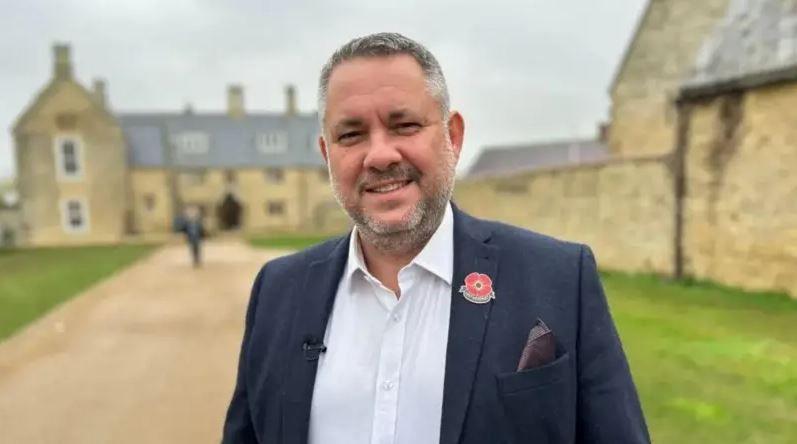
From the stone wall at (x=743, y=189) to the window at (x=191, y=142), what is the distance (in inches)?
1339

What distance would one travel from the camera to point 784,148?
9.70 m

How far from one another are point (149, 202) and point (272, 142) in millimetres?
8188

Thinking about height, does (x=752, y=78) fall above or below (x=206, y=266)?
above

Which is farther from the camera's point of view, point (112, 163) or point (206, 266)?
point (112, 163)

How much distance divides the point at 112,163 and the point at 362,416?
37.7 m

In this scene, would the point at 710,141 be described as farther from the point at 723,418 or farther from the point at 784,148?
the point at 723,418

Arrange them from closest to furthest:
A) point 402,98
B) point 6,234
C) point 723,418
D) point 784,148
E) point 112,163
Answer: point 402,98 → point 723,418 → point 784,148 → point 112,163 → point 6,234

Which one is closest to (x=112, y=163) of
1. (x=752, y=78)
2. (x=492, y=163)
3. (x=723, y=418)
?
(x=492, y=163)

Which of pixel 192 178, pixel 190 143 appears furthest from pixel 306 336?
pixel 190 143

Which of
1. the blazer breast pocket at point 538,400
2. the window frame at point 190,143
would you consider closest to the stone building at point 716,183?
the blazer breast pocket at point 538,400

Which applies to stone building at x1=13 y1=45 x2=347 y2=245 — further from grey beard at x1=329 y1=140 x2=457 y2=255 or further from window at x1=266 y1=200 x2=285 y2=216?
grey beard at x1=329 y1=140 x2=457 y2=255

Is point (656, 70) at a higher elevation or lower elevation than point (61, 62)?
lower

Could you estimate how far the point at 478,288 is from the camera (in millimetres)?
1821

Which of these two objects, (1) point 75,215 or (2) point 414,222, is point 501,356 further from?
(1) point 75,215
